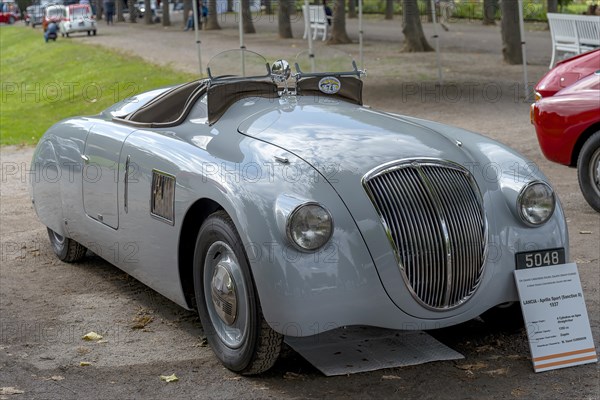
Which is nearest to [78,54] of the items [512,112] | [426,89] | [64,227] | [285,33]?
[285,33]

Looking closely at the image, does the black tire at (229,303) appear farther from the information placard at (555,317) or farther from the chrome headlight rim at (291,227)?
the information placard at (555,317)

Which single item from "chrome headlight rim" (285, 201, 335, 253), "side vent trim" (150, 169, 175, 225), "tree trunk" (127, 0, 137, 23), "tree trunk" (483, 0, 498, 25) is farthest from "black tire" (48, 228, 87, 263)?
"tree trunk" (127, 0, 137, 23)

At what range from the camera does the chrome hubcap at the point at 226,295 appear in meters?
5.02

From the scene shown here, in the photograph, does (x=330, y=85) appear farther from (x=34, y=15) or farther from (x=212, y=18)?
(x=34, y=15)

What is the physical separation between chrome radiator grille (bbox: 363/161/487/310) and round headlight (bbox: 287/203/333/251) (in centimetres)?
29

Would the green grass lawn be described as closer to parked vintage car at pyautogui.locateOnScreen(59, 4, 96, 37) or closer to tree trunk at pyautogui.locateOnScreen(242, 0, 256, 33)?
tree trunk at pyautogui.locateOnScreen(242, 0, 256, 33)

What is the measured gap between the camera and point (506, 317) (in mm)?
5672

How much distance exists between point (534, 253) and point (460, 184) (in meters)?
0.54

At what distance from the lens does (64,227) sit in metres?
7.30

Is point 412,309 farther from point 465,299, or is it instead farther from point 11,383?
point 11,383

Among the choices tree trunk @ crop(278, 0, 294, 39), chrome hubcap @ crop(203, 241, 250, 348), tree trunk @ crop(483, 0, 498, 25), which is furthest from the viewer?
tree trunk @ crop(483, 0, 498, 25)

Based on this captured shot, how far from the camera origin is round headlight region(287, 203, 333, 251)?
471 cm

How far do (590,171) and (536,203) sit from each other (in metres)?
3.91

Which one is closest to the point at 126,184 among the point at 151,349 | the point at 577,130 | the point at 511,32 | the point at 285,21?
the point at 151,349
